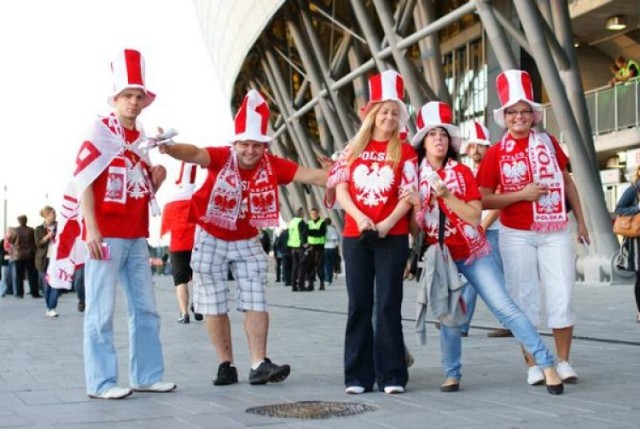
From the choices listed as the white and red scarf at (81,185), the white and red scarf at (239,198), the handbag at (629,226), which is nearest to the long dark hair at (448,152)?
the white and red scarf at (239,198)

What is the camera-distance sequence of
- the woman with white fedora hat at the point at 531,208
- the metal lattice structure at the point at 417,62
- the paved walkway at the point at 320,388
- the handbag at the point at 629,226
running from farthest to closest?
the metal lattice structure at the point at 417,62 < the handbag at the point at 629,226 < the woman with white fedora hat at the point at 531,208 < the paved walkway at the point at 320,388

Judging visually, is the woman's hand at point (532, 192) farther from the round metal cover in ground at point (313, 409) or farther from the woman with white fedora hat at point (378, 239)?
the round metal cover in ground at point (313, 409)

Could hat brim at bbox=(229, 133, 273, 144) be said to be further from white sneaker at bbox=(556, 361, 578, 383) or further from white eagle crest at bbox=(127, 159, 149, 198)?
white sneaker at bbox=(556, 361, 578, 383)

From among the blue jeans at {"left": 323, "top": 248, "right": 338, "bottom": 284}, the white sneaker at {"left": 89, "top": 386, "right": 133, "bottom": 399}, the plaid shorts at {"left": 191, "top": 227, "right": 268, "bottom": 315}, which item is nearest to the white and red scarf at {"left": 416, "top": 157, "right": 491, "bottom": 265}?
the plaid shorts at {"left": 191, "top": 227, "right": 268, "bottom": 315}

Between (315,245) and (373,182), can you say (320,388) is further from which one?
(315,245)

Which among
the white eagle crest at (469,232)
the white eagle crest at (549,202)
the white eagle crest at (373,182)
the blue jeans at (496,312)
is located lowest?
the blue jeans at (496,312)

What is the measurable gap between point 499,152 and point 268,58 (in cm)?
3415

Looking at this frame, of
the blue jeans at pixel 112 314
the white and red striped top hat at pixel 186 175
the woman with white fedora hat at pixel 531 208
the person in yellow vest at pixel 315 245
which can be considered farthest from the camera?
the person in yellow vest at pixel 315 245

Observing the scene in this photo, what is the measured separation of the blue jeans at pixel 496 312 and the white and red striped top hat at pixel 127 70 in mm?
2455

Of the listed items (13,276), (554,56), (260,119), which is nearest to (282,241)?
(13,276)

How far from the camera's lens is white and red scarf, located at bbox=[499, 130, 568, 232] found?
6.98 metres

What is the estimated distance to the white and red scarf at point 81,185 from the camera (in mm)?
6535

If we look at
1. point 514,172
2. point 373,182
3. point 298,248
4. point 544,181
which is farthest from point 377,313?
point 298,248

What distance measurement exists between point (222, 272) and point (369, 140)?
56.3 inches
